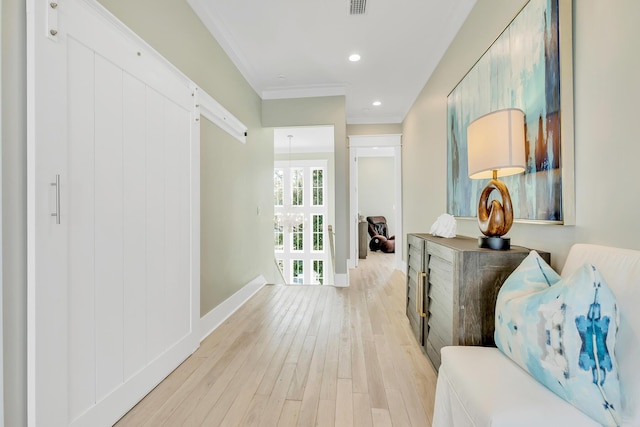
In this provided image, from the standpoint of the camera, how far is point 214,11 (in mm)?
2316

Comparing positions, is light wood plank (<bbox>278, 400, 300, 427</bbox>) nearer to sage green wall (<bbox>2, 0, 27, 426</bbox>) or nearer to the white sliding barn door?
the white sliding barn door

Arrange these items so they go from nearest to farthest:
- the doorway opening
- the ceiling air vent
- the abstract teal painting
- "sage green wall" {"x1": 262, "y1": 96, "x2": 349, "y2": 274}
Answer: the abstract teal painting, the ceiling air vent, "sage green wall" {"x1": 262, "y1": 96, "x2": 349, "y2": 274}, the doorway opening

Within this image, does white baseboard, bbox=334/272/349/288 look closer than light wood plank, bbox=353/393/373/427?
No

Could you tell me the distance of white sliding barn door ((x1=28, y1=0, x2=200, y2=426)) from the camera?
1013 millimetres

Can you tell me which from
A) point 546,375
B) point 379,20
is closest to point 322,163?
point 379,20

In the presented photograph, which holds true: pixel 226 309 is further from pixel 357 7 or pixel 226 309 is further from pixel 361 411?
pixel 357 7

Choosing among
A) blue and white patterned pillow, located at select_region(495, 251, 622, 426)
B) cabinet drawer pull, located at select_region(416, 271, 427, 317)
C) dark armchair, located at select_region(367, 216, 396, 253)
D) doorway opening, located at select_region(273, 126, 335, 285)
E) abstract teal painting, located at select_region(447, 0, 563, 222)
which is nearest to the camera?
blue and white patterned pillow, located at select_region(495, 251, 622, 426)

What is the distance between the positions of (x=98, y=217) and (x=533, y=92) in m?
2.23

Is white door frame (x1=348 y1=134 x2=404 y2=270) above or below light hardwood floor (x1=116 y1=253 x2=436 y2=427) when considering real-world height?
above

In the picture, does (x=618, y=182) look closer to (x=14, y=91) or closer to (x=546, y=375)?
(x=546, y=375)

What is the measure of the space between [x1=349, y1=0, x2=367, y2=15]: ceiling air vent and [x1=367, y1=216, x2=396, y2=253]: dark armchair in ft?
16.8

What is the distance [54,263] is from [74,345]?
37cm

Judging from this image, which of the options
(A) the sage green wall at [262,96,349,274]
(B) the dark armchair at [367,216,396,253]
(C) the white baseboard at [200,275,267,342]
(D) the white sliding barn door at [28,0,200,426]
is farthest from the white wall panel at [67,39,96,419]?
(B) the dark armchair at [367,216,396,253]

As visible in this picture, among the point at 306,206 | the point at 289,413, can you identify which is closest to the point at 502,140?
the point at 289,413
